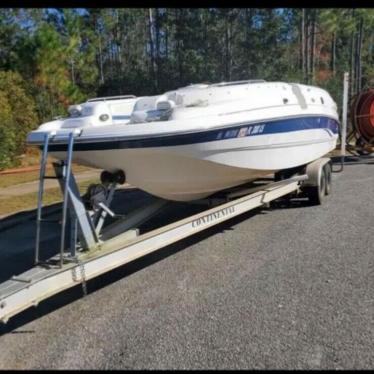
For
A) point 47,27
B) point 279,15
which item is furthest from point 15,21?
point 279,15

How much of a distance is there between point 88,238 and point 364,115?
478 inches

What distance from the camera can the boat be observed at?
5086 mm

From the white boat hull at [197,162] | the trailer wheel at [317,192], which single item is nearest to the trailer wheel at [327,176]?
the trailer wheel at [317,192]

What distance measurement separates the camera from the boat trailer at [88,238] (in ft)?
12.3

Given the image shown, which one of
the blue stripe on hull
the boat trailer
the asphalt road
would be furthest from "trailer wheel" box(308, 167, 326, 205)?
the asphalt road

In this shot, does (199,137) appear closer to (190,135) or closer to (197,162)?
(190,135)

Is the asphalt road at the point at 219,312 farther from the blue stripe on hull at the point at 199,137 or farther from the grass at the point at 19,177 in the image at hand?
the grass at the point at 19,177

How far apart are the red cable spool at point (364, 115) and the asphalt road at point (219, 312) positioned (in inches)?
366

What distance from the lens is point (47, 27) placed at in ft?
74.4

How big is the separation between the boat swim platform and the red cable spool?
9251mm

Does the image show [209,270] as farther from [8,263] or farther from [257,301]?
[8,263]

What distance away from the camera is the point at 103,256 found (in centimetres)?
433

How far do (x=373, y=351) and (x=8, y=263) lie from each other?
12.6 ft

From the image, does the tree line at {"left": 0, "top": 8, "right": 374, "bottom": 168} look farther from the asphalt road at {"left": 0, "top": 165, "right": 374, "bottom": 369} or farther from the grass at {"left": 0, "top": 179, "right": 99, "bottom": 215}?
the asphalt road at {"left": 0, "top": 165, "right": 374, "bottom": 369}
